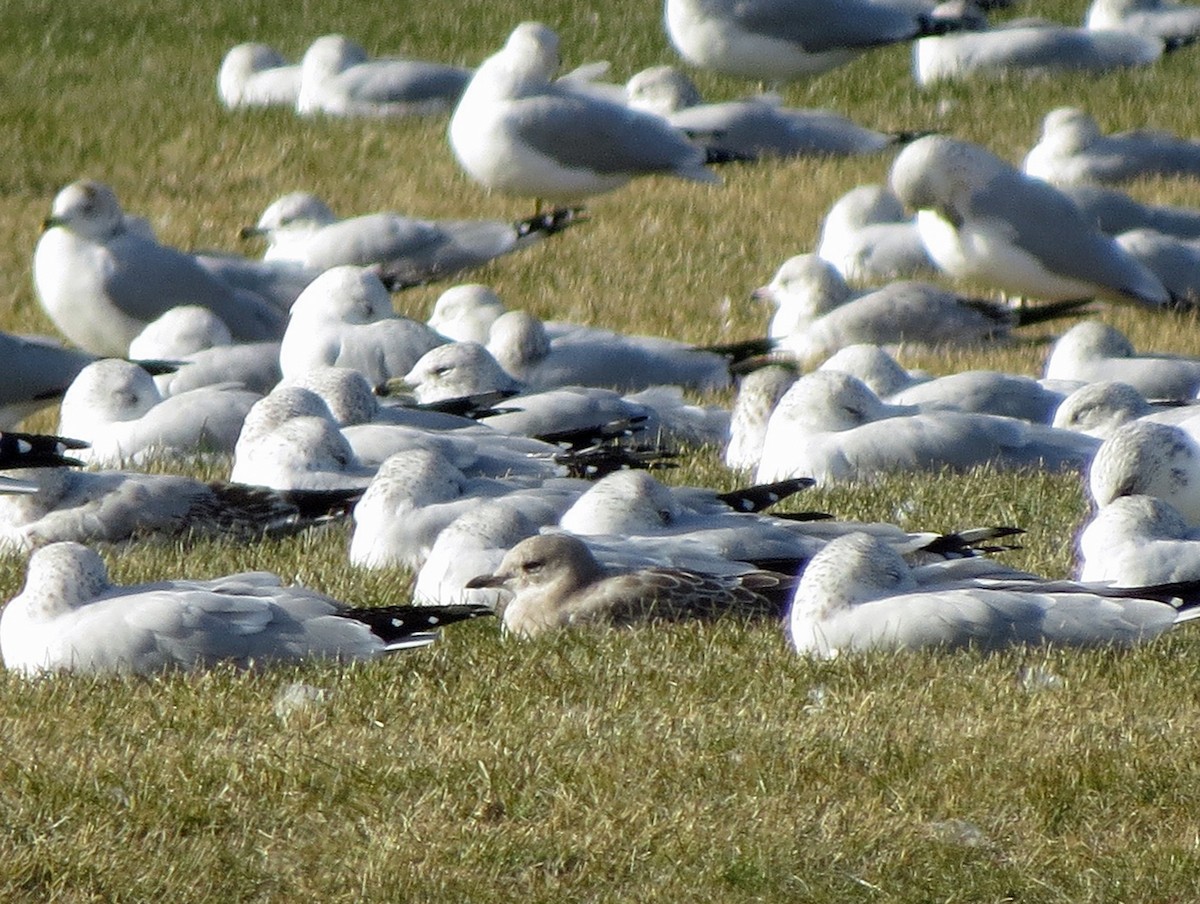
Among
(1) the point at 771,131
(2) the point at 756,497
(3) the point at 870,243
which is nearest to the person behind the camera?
(2) the point at 756,497

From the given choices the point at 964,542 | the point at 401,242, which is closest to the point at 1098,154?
the point at 401,242

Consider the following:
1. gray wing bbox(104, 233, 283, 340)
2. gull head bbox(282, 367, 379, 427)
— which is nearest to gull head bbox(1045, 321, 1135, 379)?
gull head bbox(282, 367, 379, 427)

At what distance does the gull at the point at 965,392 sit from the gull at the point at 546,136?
15.4 ft

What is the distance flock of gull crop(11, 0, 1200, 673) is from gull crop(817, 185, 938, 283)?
0.8 inches

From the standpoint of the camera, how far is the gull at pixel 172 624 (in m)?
4.70

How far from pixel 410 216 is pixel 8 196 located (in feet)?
8.47

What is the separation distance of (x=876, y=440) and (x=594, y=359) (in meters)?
2.15

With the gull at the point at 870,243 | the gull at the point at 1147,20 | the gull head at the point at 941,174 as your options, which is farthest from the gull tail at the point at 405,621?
the gull at the point at 1147,20

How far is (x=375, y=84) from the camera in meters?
15.7

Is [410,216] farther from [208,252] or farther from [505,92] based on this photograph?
[208,252]

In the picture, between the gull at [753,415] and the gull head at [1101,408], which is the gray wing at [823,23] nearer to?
the gull at [753,415]

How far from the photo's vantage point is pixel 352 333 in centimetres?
911

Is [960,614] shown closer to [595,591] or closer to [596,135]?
[595,591]

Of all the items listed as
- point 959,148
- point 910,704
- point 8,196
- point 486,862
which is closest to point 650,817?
point 486,862
